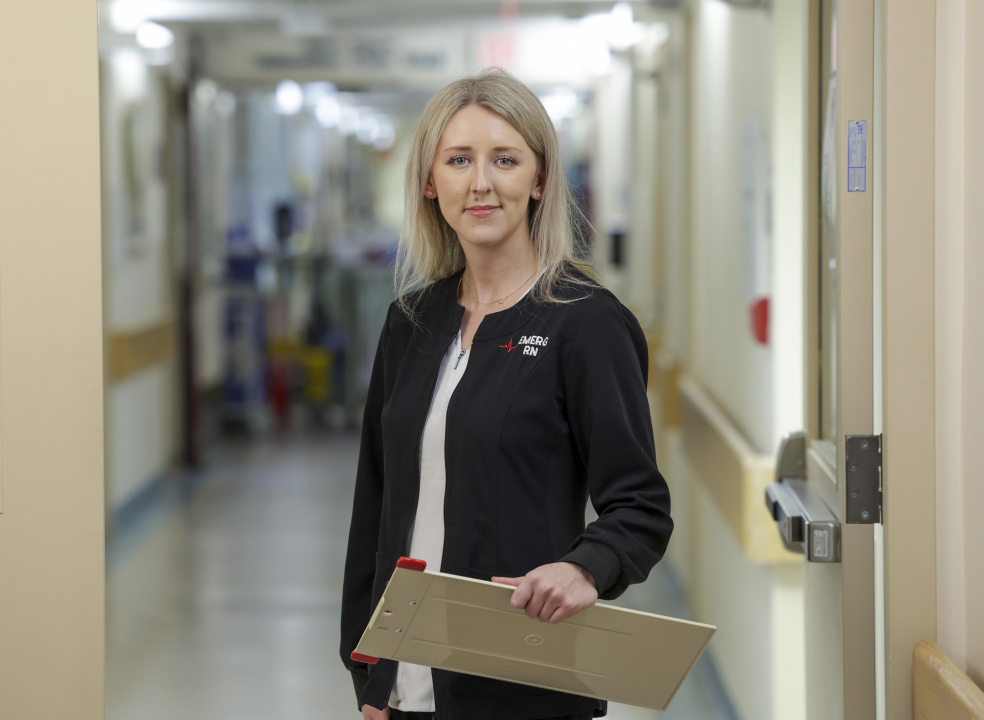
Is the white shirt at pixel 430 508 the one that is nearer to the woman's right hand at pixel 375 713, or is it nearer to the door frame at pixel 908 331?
the woman's right hand at pixel 375 713

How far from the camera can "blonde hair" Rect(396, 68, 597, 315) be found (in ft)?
4.79

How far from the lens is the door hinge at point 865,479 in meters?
1.57

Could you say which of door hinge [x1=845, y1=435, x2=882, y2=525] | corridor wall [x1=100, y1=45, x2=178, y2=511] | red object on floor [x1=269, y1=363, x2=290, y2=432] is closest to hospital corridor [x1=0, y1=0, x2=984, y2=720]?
door hinge [x1=845, y1=435, x2=882, y2=525]

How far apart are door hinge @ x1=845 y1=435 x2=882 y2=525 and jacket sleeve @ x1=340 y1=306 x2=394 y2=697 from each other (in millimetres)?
712

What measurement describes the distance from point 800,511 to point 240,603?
11.2ft

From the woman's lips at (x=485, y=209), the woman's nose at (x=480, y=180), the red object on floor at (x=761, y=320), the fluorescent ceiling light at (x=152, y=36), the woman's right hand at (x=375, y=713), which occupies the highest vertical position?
the fluorescent ceiling light at (x=152, y=36)

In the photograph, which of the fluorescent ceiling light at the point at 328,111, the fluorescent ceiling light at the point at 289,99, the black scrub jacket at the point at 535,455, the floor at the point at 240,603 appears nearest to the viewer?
the black scrub jacket at the point at 535,455

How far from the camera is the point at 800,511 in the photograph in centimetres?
177

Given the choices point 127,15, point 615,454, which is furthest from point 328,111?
point 615,454

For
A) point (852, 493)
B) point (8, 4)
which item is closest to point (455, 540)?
point (852, 493)

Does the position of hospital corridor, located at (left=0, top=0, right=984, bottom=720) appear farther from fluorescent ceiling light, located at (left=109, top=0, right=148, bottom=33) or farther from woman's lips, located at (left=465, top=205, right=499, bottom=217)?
fluorescent ceiling light, located at (left=109, top=0, right=148, bottom=33)

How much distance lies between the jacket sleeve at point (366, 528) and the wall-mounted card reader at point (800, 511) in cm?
68

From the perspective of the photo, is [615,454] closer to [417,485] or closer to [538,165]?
[417,485]

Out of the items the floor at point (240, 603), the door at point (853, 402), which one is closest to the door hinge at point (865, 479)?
the door at point (853, 402)
